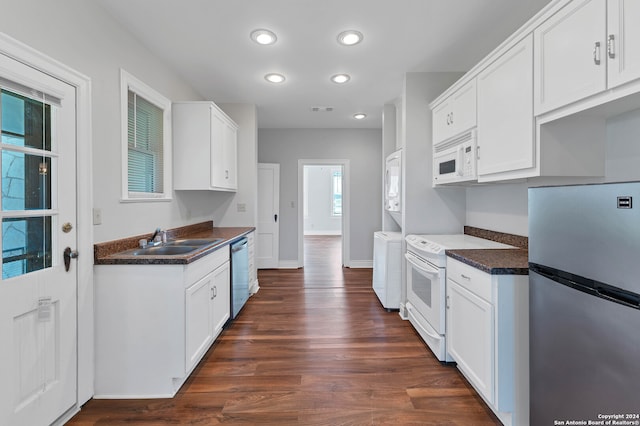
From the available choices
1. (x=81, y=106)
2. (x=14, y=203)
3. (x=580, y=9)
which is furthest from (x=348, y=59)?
(x=14, y=203)

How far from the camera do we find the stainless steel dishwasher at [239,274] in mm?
3094

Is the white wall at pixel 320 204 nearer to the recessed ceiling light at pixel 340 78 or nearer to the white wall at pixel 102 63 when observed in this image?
the recessed ceiling light at pixel 340 78

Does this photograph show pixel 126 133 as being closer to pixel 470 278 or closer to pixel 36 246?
pixel 36 246

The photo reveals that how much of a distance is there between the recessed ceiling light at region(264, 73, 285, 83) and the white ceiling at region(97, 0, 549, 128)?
78 millimetres

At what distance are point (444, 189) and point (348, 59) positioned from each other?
1.64 m

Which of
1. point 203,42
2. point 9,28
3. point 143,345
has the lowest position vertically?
point 143,345

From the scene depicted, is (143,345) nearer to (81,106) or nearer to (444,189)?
(81,106)

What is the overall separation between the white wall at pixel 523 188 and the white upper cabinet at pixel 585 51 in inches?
15.3

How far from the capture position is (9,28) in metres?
1.47

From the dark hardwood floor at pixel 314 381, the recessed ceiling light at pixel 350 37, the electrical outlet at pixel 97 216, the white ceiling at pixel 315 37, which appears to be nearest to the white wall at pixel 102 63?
the electrical outlet at pixel 97 216

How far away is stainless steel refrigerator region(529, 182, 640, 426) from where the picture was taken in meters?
1.03

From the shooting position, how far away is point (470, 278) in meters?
1.96

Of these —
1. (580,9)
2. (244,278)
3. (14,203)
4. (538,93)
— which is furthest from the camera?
(244,278)

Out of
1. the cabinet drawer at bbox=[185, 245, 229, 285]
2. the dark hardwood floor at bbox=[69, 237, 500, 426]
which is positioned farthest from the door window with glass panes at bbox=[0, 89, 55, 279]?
the dark hardwood floor at bbox=[69, 237, 500, 426]
